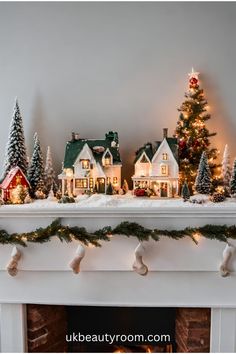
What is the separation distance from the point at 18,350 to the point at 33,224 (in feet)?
2.54

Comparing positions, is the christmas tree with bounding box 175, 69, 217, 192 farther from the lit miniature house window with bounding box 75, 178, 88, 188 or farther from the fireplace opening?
the fireplace opening

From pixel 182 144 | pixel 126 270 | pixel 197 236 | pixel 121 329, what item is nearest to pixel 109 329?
pixel 121 329

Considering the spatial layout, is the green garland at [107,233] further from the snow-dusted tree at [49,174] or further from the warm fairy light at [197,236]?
the snow-dusted tree at [49,174]

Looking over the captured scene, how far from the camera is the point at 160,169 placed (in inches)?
79.4

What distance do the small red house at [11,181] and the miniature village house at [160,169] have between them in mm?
649

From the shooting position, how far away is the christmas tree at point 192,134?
205 cm

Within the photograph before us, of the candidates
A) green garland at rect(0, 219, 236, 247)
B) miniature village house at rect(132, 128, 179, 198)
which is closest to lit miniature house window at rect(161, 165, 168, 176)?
miniature village house at rect(132, 128, 179, 198)

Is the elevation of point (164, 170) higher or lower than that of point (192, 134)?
lower

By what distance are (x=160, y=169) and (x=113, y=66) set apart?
75cm

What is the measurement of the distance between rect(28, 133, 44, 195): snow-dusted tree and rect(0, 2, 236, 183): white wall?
20cm

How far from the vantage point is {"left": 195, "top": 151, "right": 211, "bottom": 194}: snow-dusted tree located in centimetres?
194

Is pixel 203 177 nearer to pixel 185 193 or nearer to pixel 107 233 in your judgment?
pixel 185 193

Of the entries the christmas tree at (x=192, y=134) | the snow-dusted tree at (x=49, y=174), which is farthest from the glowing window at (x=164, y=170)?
the snow-dusted tree at (x=49, y=174)

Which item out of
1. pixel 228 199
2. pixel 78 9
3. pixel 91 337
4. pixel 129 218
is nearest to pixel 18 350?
pixel 91 337
